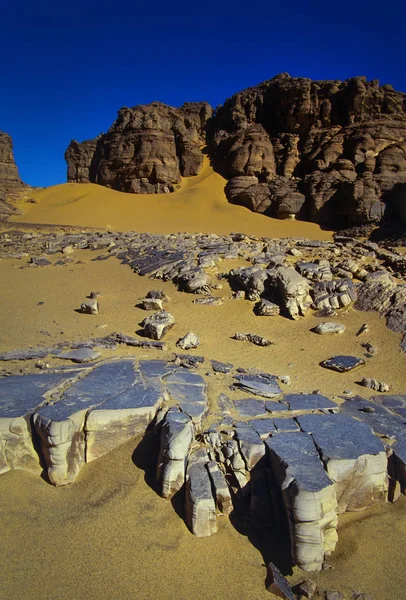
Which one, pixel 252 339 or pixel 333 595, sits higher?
pixel 252 339

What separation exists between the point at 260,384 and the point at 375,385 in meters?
1.67

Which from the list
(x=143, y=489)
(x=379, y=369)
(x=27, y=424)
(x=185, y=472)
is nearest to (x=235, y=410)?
(x=185, y=472)

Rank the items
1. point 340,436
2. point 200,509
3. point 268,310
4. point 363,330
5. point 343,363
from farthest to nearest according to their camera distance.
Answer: point 268,310
point 363,330
point 343,363
point 340,436
point 200,509

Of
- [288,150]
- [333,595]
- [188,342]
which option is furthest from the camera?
[288,150]

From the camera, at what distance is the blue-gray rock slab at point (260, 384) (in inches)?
170

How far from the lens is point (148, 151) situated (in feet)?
96.9

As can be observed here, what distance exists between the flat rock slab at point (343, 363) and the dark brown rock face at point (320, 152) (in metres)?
18.1

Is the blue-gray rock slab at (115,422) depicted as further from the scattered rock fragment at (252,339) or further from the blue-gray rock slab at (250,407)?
the scattered rock fragment at (252,339)

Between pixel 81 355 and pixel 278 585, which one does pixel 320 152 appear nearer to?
pixel 81 355

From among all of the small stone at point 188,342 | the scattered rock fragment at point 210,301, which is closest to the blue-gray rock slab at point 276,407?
the small stone at point 188,342

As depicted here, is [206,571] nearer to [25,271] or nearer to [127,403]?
[127,403]

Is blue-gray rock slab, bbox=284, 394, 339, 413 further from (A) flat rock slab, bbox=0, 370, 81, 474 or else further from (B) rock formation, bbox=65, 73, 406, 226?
(B) rock formation, bbox=65, 73, 406, 226

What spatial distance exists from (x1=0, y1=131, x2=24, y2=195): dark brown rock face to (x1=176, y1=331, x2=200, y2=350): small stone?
110ft

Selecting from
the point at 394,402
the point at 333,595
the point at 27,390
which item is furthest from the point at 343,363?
the point at 27,390
